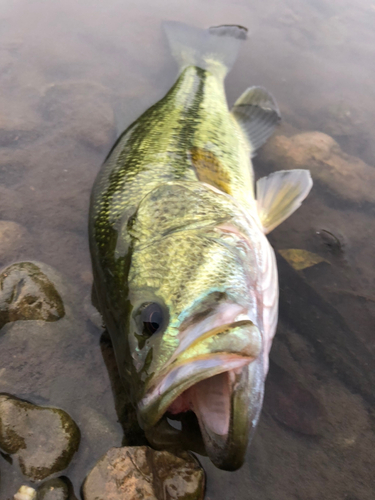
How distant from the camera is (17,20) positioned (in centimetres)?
632

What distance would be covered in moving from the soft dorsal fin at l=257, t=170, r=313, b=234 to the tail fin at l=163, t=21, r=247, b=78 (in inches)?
93.9

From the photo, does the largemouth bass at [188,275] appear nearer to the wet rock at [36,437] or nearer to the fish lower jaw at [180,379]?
the fish lower jaw at [180,379]

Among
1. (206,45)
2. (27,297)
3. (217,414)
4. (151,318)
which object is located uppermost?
(206,45)

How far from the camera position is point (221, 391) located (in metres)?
1.72

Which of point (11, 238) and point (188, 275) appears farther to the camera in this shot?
point (11, 238)

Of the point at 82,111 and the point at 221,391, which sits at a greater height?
the point at 221,391

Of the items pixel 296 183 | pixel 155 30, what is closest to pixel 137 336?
pixel 296 183

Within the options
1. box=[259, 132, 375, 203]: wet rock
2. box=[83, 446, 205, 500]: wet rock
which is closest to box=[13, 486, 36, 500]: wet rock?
box=[83, 446, 205, 500]: wet rock

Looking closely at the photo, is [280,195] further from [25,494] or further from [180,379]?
[25,494]

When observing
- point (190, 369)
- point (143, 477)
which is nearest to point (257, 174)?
point (190, 369)

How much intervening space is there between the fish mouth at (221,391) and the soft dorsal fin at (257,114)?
3.30 meters

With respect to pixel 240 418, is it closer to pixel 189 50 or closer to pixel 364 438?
pixel 364 438

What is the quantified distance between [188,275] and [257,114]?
3.41 meters

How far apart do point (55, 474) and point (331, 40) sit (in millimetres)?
7623
